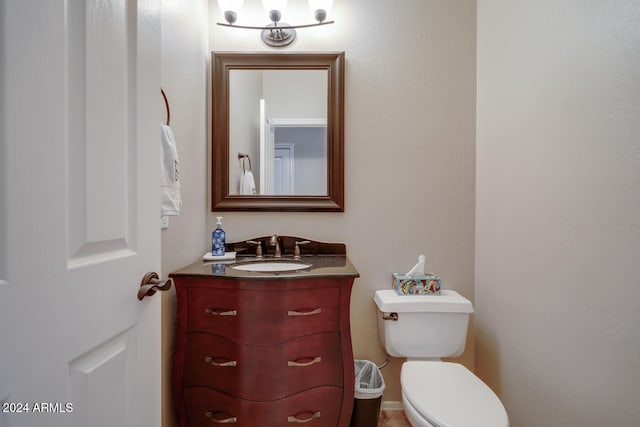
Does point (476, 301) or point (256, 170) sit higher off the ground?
point (256, 170)

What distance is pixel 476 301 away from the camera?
165 cm

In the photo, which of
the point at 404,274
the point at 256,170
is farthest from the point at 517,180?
the point at 256,170

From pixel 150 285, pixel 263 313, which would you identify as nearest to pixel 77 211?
pixel 150 285

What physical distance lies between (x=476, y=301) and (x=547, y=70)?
3.79 ft

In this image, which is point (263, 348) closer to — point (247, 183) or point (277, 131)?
point (247, 183)

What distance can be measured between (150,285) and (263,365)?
0.59 meters

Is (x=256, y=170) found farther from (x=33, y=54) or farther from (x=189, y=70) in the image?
(x=33, y=54)

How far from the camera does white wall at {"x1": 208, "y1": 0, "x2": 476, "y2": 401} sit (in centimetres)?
164

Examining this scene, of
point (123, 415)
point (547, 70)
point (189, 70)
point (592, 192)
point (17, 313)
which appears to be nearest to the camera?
point (17, 313)

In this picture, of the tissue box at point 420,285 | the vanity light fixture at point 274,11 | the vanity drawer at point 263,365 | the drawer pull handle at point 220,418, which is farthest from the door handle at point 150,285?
the vanity light fixture at point 274,11

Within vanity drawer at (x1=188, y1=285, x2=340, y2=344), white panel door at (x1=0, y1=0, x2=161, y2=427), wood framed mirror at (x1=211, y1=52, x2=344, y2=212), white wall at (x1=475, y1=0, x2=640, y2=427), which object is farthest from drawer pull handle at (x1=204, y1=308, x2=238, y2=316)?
white wall at (x1=475, y1=0, x2=640, y2=427)

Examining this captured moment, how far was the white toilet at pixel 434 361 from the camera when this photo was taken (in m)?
0.98

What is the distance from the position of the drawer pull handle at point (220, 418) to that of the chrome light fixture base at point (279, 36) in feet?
5.81

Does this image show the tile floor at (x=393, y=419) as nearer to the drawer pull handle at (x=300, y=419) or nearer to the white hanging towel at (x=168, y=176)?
the drawer pull handle at (x=300, y=419)
